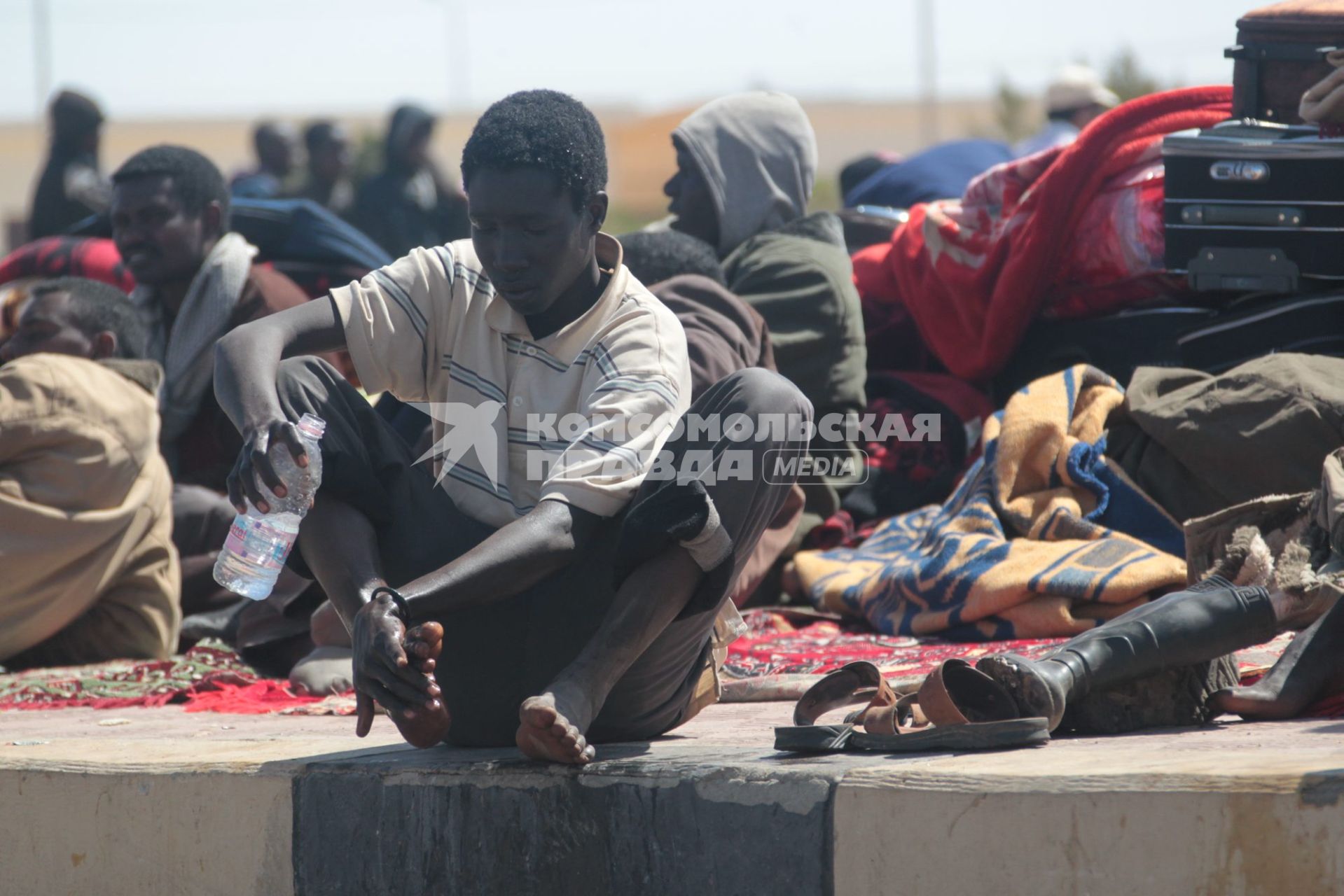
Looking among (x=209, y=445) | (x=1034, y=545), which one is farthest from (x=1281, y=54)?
(x=209, y=445)

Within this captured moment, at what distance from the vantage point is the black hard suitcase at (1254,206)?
418cm

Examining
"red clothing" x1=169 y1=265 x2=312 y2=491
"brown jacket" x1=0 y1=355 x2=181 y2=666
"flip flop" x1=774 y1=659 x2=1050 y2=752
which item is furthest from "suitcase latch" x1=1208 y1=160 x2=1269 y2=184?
"brown jacket" x1=0 y1=355 x2=181 y2=666

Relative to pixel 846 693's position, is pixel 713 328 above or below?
above

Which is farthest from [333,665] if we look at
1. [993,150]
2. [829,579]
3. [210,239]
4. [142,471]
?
[993,150]

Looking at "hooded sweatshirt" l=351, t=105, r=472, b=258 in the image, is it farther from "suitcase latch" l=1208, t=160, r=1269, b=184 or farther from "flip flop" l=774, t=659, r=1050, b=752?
"flip flop" l=774, t=659, r=1050, b=752

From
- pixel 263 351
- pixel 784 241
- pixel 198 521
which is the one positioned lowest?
pixel 198 521

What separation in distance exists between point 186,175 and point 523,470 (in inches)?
144

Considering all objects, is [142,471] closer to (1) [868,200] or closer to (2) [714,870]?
(2) [714,870]

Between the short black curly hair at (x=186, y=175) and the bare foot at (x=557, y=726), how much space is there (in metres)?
3.99

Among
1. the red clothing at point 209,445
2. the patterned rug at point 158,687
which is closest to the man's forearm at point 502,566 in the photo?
the patterned rug at point 158,687

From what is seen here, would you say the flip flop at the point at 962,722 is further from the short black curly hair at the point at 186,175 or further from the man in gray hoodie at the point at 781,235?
the short black curly hair at the point at 186,175

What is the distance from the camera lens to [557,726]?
2318 mm

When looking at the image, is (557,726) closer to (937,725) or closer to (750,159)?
(937,725)

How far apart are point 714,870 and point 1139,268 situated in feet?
9.72
